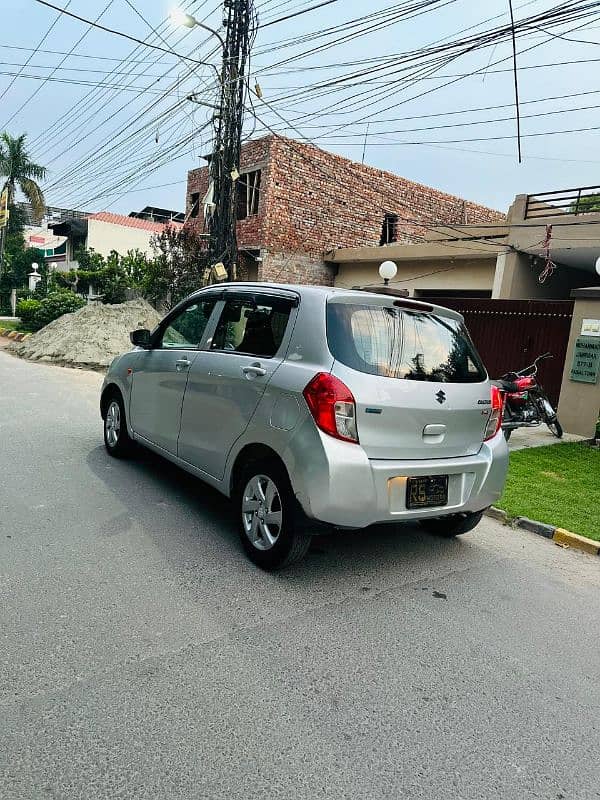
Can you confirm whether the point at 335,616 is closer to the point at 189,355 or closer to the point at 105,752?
the point at 105,752

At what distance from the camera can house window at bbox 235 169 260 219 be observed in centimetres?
1817

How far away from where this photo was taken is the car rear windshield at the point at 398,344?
3514 mm

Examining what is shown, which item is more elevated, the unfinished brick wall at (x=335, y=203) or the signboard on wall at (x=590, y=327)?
the unfinished brick wall at (x=335, y=203)

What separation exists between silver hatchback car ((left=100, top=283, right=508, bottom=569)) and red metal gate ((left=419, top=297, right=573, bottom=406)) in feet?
22.1

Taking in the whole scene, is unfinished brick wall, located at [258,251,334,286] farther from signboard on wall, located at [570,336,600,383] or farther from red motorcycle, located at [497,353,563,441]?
red motorcycle, located at [497,353,563,441]

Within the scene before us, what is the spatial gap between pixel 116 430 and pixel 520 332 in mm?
8112

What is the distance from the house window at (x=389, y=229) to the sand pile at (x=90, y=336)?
8.44 metres

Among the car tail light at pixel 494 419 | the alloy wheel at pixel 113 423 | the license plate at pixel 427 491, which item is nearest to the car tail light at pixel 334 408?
the license plate at pixel 427 491

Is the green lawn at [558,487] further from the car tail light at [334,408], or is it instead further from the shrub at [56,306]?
the shrub at [56,306]

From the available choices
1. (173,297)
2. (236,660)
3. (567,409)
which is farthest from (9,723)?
(173,297)

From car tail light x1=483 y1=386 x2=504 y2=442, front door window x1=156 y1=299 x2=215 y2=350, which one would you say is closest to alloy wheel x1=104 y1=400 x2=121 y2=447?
front door window x1=156 y1=299 x2=215 y2=350

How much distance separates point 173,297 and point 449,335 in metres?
15.5

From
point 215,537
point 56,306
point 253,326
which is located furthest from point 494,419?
point 56,306

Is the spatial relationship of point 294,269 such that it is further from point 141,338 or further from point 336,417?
point 336,417
